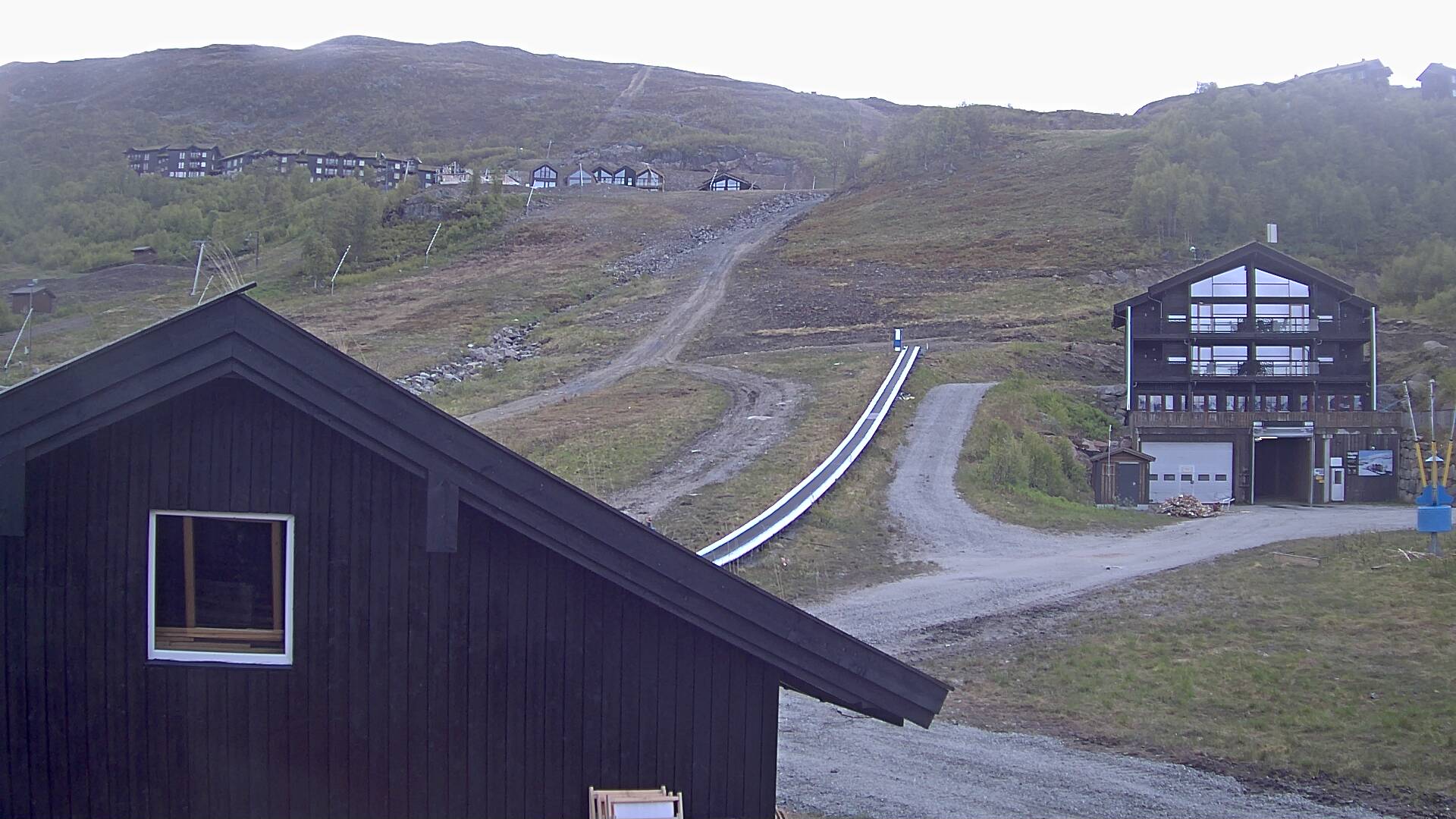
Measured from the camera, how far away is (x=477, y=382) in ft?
137

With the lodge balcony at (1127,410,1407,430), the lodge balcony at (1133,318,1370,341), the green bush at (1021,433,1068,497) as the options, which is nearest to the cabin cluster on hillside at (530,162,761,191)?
the lodge balcony at (1133,318,1370,341)

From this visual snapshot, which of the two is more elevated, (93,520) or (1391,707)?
(93,520)

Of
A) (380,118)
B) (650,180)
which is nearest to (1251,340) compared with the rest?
(650,180)

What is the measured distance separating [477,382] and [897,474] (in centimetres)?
2028

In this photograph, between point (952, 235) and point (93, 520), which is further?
point (952, 235)

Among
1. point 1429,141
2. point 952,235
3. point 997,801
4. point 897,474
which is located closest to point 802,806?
point 997,801

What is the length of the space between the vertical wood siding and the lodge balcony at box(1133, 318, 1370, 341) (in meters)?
38.4

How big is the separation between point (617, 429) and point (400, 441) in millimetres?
26694

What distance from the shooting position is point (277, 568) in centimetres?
542

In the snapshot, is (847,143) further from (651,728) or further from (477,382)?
(651,728)

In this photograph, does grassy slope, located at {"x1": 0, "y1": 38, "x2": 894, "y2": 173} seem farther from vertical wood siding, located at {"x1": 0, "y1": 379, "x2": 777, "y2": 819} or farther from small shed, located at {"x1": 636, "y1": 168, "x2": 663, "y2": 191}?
vertical wood siding, located at {"x1": 0, "y1": 379, "x2": 777, "y2": 819}

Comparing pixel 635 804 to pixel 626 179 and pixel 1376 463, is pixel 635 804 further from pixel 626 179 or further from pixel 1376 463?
pixel 626 179

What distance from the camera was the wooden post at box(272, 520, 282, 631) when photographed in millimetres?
5418

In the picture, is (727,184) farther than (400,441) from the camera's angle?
Yes
